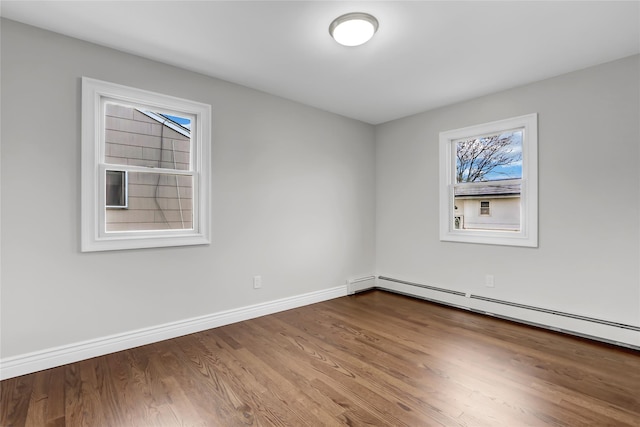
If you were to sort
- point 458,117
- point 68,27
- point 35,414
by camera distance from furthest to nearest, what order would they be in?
point 458,117
point 68,27
point 35,414

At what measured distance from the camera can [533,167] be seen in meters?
3.17

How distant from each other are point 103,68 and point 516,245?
417 cm

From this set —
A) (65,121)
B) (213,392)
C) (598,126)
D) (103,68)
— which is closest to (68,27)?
(103,68)

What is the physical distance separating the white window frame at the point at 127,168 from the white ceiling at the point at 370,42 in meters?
0.36

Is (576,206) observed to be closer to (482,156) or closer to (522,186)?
(522,186)

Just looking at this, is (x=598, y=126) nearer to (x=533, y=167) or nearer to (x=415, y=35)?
(x=533, y=167)

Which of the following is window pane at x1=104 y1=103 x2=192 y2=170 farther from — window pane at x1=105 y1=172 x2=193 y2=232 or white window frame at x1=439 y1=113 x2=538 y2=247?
white window frame at x1=439 y1=113 x2=538 y2=247

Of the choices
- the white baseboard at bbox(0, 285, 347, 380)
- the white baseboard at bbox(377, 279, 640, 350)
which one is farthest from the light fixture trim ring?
the white baseboard at bbox(377, 279, 640, 350)

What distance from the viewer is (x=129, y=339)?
2.58m

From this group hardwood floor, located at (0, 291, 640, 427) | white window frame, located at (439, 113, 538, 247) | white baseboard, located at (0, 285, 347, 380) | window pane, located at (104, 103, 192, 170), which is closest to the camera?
hardwood floor, located at (0, 291, 640, 427)

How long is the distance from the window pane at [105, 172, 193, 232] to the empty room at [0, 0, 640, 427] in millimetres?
19

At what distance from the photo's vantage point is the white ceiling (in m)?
2.04

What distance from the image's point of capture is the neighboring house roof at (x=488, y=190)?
11.2ft

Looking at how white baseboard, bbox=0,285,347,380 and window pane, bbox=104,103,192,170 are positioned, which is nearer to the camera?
white baseboard, bbox=0,285,347,380
